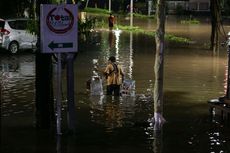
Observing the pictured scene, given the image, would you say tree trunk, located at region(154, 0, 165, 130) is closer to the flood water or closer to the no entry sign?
the flood water

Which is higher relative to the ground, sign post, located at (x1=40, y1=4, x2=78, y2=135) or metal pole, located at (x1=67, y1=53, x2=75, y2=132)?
sign post, located at (x1=40, y1=4, x2=78, y2=135)

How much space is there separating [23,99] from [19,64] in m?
8.15

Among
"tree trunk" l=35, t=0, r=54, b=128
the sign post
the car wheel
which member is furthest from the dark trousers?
the car wheel

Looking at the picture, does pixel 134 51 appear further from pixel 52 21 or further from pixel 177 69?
pixel 52 21

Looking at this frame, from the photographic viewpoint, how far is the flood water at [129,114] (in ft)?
35.7

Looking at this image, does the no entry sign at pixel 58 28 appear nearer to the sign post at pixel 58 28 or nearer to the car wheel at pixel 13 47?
the sign post at pixel 58 28

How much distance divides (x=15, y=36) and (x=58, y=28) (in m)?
17.3

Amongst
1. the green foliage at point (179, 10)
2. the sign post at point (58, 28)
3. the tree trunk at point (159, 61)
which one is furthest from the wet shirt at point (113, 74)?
the green foliage at point (179, 10)

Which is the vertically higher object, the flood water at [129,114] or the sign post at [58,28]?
the sign post at [58,28]

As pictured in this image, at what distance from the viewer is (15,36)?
28.0 meters

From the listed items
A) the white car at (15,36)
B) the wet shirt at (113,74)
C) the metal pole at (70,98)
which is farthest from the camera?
the white car at (15,36)

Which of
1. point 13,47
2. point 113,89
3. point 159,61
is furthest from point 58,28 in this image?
point 13,47

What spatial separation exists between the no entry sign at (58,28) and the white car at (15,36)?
16.5 m

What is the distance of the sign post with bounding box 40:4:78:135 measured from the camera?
1093 cm
